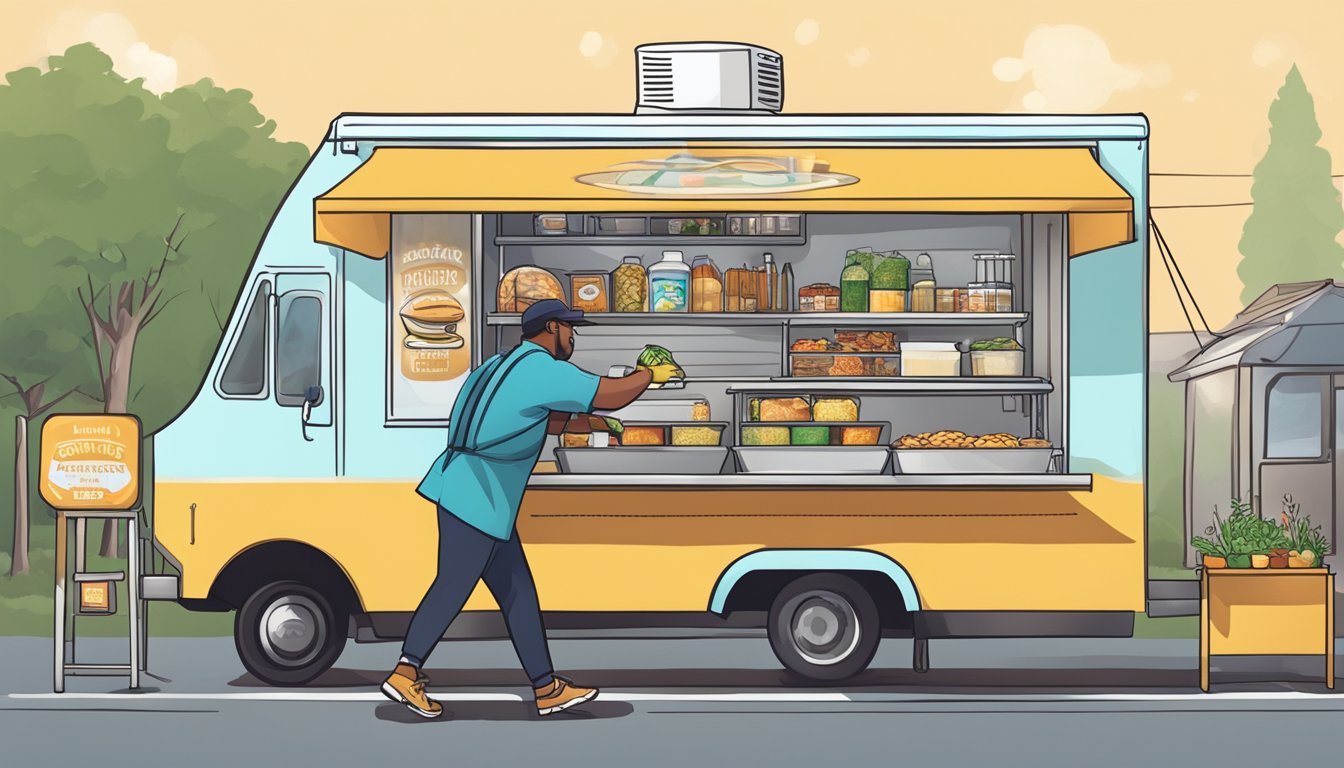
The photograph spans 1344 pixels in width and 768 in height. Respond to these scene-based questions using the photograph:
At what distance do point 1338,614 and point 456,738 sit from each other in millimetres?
7417

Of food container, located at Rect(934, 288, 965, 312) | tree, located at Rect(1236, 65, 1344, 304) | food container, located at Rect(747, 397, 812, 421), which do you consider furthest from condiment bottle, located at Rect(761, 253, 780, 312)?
tree, located at Rect(1236, 65, 1344, 304)

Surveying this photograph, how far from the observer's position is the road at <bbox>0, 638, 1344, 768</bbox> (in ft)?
26.0

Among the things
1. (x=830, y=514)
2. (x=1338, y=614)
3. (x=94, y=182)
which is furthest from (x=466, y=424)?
(x=94, y=182)

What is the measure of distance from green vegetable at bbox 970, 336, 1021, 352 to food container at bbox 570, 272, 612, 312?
7.06ft

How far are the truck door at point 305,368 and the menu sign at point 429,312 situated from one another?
363 millimetres

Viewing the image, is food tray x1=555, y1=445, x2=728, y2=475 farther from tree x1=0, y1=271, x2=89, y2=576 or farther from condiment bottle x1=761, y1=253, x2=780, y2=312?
tree x1=0, y1=271, x2=89, y2=576

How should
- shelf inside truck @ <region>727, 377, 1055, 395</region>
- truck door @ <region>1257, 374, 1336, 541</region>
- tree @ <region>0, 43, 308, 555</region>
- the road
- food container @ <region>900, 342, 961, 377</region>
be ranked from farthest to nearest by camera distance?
tree @ <region>0, 43, 308, 555</region>
truck door @ <region>1257, 374, 1336, 541</region>
food container @ <region>900, 342, 961, 377</region>
shelf inside truck @ <region>727, 377, 1055, 395</region>
the road

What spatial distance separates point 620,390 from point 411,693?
71.4 inches

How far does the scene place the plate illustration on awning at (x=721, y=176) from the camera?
938cm

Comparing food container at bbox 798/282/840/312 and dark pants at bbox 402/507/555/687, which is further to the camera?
food container at bbox 798/282/840/312

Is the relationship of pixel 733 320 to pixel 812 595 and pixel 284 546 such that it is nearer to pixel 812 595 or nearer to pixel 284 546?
pixel 812 595

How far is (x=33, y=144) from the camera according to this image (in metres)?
23.6

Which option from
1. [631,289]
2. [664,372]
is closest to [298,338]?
[631,289]

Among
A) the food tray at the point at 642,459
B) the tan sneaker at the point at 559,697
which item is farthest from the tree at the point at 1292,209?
the tan sneaker at the point at 559,697
